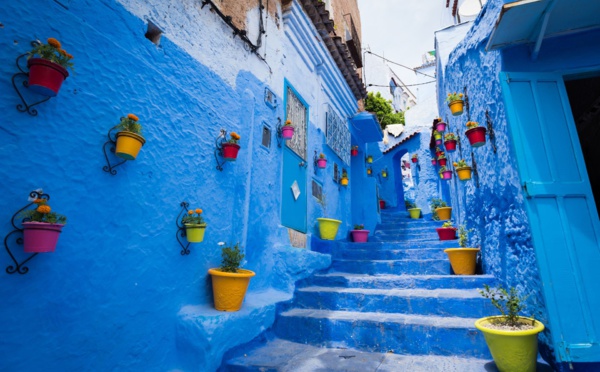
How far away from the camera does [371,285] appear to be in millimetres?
4645

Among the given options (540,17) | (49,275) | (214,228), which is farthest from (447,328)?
(49,275)

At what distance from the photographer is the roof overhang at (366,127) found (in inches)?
372

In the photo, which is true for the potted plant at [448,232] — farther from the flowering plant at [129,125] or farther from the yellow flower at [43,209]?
the yellow flower at [43,209]

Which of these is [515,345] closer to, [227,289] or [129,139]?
[227,289]

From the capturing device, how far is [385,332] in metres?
3.50

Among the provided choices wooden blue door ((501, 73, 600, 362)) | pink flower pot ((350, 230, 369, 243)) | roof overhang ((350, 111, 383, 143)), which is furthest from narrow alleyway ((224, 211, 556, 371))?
roof overhang ((350, 111, 383, 143))

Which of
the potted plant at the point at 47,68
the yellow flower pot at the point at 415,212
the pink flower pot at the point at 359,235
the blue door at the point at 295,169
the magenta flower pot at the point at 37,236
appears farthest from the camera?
the yellow flower pot at the point at 415,212

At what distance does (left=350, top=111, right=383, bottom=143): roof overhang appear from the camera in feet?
31.0

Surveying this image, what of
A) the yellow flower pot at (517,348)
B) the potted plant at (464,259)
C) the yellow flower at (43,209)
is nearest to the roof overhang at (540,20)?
the potted plant at (464,259)

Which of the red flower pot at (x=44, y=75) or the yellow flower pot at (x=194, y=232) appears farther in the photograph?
the yellow flower pot at (x=194, y=232)

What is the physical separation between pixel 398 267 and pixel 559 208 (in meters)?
2.63

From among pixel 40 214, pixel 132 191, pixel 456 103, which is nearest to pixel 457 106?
pixel 456 103

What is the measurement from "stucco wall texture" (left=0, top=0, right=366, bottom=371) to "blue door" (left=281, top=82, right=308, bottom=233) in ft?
3.08

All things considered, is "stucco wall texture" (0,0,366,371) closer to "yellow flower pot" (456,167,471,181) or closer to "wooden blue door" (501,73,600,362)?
"wooden blue door" (501,73,600,362)
